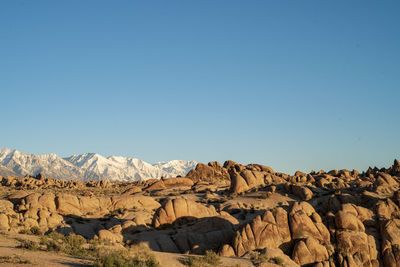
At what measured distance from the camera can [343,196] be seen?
4247 centimetres

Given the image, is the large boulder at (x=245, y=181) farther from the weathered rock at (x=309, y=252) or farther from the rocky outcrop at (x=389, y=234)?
the weathered rock at (x=309, y=252)

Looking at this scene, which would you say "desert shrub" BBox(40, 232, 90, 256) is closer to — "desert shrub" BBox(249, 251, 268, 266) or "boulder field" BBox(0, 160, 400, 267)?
"boulder field" BBox(0, 160, 400, 267)

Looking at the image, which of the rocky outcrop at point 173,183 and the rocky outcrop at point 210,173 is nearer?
the rocky outcrop at point 173,183

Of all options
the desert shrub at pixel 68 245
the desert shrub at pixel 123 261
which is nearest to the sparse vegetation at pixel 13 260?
the desert shrub at pixel 68 245

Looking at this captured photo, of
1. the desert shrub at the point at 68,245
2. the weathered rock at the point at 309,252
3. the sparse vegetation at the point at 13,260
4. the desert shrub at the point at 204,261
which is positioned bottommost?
the weathered rock at the point at 309,252

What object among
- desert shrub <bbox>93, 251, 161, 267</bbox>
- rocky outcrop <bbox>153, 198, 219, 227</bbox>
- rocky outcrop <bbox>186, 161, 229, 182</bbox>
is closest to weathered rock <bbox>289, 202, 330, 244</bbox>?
rocky outcrop <bbox>153, 198, 219, 227</bbox>

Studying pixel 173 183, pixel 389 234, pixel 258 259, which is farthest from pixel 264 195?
pixel 173 183

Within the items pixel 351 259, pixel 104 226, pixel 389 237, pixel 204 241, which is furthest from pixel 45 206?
pixel 389 237

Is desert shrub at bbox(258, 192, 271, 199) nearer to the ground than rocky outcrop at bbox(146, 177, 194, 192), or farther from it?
nearer to the ground

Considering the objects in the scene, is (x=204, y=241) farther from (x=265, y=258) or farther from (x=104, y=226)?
(x=104, y=226)

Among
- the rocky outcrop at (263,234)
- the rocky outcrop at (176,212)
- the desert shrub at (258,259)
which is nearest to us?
the desert shrub at (258,259)

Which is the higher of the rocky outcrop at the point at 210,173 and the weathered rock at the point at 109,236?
the rocky outcrop at the point at 210,173

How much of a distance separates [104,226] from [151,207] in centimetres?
1107

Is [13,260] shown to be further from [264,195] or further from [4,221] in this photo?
[264,195]
